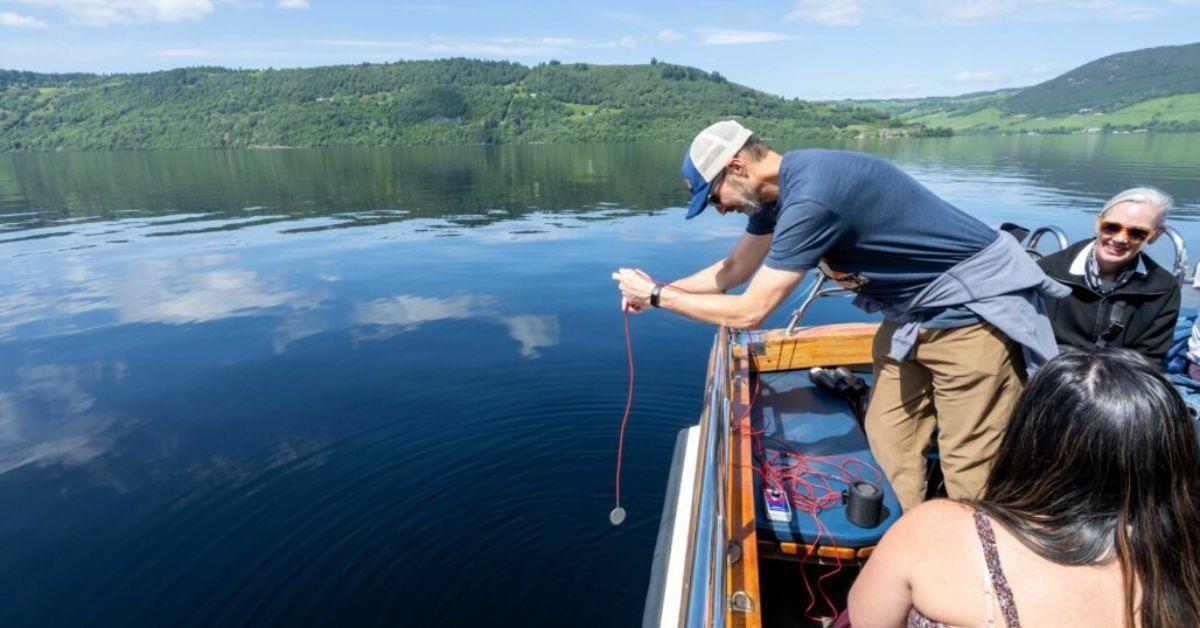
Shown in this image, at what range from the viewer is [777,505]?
344 centimetres

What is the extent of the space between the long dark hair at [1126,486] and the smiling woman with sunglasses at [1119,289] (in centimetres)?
311

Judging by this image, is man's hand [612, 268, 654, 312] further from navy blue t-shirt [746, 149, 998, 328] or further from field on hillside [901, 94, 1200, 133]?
field on hillside [901, 94, 1200, 133]

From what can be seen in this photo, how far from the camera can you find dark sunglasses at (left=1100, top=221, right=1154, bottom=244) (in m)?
3.65

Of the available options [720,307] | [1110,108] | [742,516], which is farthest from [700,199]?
[1110,108]

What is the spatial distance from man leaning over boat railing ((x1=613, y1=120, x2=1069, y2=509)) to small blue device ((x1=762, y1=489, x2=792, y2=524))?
0.84 meters

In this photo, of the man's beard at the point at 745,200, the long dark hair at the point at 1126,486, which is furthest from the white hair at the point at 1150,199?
the long dark hair at the point at 1126,486

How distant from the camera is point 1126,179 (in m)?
32.2

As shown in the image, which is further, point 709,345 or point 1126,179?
point 1126,179

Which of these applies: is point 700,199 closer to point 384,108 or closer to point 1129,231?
point 1129,231

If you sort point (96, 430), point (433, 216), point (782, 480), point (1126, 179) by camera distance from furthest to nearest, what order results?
point (1126, 179), point (433, 216), point (96, 430), point (782, 480)

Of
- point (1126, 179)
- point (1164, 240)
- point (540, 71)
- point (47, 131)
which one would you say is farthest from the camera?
point (540, 71)

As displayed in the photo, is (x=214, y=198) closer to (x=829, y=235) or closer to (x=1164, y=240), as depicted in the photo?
(x=829, y=235)

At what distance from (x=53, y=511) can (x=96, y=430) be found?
151 cm

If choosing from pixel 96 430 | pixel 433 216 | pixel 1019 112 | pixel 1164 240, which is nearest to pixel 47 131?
pixel 433 216
